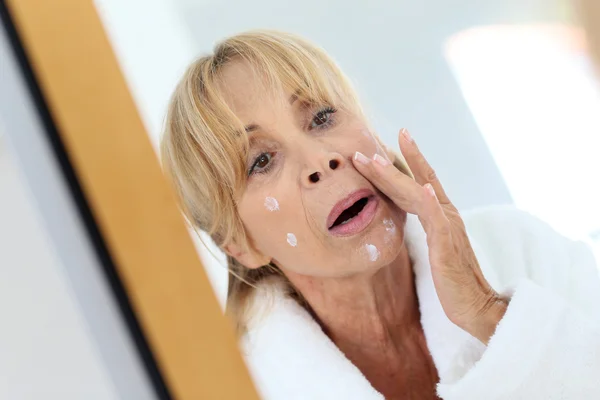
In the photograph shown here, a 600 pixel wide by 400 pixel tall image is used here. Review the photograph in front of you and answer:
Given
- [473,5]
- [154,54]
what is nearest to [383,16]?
[473,5]

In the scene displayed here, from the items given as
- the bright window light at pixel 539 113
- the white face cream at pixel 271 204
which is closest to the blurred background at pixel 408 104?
the bright window light at pixel 539 113

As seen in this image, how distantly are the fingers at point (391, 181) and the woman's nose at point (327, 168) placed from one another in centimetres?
1

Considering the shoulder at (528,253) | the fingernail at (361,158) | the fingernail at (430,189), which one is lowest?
the shoulder at (528,253)

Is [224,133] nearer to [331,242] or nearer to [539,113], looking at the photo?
[331,242]

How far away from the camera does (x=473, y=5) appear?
0.59 metres

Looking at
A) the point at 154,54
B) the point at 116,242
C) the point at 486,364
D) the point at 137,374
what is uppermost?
the point at 154,54

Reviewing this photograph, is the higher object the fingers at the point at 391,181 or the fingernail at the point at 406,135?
the fingernail at the point at 406,135

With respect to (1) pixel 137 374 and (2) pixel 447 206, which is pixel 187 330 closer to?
(1) pixel 137 374

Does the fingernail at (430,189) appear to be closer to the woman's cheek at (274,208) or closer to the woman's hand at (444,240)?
the woman's hand at (444,240)

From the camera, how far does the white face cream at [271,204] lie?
0.54 m

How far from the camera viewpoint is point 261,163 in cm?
54

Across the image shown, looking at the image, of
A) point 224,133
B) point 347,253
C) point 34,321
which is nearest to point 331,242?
point 347,253

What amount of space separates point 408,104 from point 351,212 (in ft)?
0.35

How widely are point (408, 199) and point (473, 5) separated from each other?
0.19 metres
